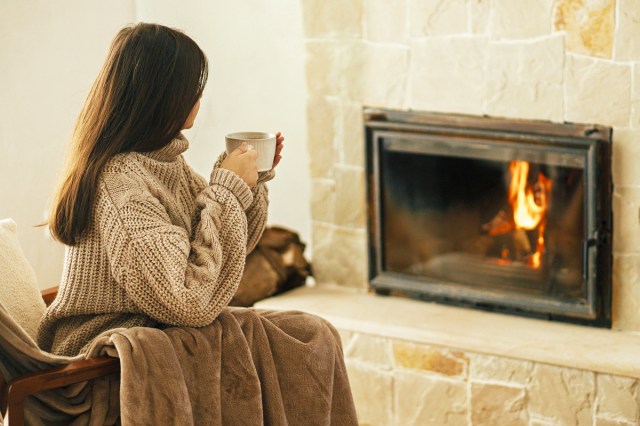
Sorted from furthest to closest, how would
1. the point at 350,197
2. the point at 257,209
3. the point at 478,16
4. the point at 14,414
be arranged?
the point at 350,197 < the point at 478,16 < the point at 257,209 < the point at 14,414

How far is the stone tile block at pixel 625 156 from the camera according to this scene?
98.5 inches

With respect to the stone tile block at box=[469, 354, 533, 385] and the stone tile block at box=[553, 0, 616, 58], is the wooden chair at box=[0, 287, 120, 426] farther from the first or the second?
the stone tile block at box=[553, 0, 616, 58]

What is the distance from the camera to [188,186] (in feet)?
6.47

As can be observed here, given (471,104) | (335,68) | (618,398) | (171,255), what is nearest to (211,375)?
(171,255)

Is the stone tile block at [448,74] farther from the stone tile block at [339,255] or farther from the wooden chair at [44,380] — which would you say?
the wooden chair at [44,380]

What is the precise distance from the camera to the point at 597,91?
8.27 ft

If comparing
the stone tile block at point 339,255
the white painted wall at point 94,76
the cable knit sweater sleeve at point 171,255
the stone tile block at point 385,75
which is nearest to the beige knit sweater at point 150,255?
the cable knit sweater sleeve at point 171,255

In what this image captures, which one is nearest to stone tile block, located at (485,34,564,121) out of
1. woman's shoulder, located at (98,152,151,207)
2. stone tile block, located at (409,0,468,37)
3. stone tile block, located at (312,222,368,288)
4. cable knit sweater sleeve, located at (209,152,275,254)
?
stone tile block, located at (409,0,468,37)

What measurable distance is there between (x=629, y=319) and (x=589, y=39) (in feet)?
2.48

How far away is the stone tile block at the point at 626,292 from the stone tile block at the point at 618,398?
0.23 metres

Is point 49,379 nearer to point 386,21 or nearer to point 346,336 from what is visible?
point 346,336

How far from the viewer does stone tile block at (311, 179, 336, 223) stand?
3035 mm

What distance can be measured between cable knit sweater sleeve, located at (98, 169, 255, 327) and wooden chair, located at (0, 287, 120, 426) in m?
0.12

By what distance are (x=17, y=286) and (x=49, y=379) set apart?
30 centimetres
